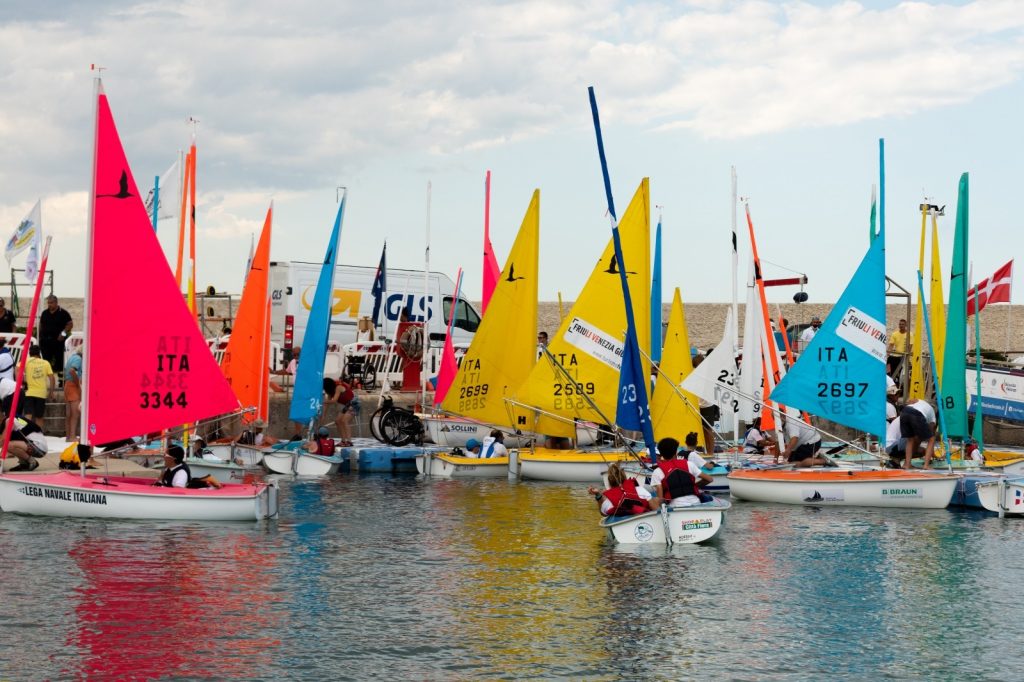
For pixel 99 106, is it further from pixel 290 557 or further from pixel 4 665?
pixel 4 665

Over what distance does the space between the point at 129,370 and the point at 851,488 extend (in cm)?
1274

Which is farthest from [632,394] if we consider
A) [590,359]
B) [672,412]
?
[590,359]

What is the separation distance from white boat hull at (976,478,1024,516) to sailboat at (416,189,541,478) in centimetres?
1088

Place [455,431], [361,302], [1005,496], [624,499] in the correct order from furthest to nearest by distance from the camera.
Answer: [361,302] → [455,431] → [1005,496] → [624,499]

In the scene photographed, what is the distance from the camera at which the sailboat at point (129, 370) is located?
21.6 metres

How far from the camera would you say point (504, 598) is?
1656cm

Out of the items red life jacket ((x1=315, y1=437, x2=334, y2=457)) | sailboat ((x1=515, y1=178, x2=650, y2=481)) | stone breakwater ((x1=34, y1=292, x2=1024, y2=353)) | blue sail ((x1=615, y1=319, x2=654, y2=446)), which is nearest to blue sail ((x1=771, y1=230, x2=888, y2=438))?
blue sail ((x1=615, y1=319, x2=654, y2=446))

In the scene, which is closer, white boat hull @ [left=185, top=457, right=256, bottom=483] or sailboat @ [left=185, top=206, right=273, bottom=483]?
white boat hull @ [left=185, top=457, right=256, bottom=483]

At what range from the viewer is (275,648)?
549 inches

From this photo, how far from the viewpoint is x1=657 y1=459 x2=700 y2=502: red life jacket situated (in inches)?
797

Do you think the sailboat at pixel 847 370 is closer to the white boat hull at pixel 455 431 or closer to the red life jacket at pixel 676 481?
the red life jacket at pixel 676 481

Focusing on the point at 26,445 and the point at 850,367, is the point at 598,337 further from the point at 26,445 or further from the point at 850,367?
the point at 26,445

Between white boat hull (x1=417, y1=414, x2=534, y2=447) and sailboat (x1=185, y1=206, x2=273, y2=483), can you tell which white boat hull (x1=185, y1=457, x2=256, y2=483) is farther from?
white boat hull (x1=417, y1=414, x2=534, y2=447)

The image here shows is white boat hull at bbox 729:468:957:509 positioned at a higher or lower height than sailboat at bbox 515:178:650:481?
lower
